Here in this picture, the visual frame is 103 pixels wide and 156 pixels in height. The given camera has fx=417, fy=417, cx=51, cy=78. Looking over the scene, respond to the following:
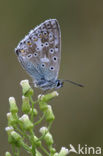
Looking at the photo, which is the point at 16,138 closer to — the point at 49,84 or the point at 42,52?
the point at 49,84

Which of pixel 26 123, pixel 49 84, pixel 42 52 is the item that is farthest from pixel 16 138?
pixel 42 52

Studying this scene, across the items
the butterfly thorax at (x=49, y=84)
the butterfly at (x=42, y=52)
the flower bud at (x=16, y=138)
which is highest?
the butterfly at (x=42, y=52)

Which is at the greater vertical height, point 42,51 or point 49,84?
point 42,51

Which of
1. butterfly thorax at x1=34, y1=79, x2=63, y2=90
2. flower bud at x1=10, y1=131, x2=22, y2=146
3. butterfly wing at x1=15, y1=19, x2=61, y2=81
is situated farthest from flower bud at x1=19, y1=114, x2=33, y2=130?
butterfly wing at x1=15, y1=19, x2=61, y2=81

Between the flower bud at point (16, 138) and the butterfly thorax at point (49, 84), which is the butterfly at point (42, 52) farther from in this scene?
the flower bud at point (16, 138)

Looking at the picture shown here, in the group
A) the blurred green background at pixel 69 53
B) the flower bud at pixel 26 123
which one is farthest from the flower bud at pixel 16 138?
the blurred green background at pixel 69 53

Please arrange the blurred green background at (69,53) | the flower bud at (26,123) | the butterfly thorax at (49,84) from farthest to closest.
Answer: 1. the blurred green background at (69,53)
2. the butterfly thorax at (49,84)
3. the flower bud at (26,123)
